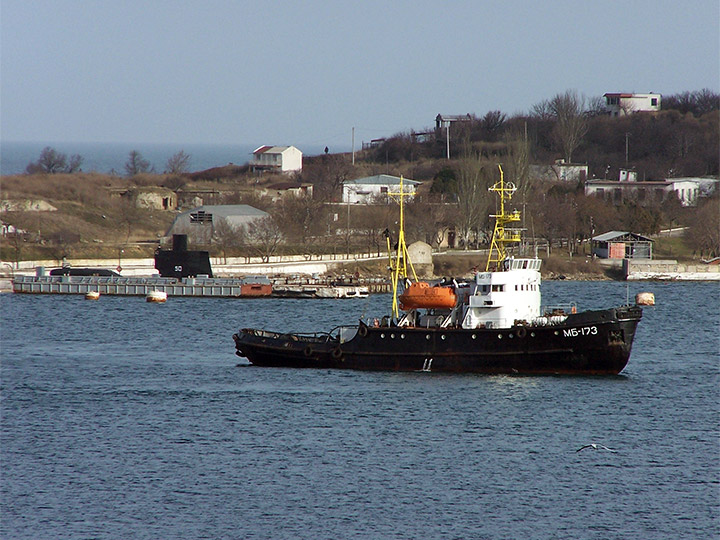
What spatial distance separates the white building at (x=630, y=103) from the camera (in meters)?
190

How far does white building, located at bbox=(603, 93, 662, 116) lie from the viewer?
189875mm

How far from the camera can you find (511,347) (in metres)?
48.3

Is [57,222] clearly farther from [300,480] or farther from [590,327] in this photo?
[300,480]

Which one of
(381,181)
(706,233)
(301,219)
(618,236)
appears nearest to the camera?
(618,236)

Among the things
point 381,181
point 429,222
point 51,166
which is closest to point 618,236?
point 429,222

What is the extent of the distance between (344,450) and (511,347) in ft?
42.6

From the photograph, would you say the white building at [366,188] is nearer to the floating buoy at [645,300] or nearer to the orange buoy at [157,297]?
the orange buoy at [157,297]

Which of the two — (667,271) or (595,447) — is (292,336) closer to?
(595,447)

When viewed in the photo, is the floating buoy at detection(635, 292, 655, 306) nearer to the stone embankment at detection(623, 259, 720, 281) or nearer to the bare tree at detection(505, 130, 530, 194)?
the stone embankment at detection(623, 259, 720, 281)

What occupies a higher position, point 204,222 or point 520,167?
point 520,167

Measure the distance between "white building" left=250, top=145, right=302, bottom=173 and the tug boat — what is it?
121m

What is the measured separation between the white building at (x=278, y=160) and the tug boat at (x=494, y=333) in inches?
4769

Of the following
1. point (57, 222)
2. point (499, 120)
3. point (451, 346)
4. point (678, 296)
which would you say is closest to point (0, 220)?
point (57, 222)

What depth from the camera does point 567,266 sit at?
104625mm
